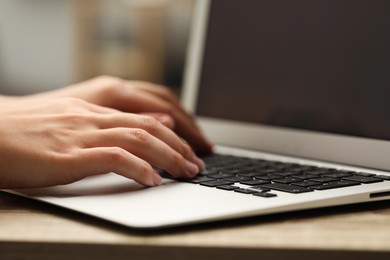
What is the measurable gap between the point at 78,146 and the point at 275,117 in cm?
39

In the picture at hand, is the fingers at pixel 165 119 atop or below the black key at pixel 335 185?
below

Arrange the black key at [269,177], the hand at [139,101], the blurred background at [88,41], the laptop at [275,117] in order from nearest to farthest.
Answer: the laptop at [275,117] < the black key at [269,177] < the hand at [139,101] < the blurred background at [88,41]

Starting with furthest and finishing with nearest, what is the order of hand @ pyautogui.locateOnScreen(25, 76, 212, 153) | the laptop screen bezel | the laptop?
hand @ pyautogui.locateOnScreen(25, 76, 212, 153) → the laptop screen bezel → the laptop

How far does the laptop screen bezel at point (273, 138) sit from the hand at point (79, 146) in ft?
Result: 0.66

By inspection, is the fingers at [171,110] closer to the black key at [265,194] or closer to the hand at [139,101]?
the hand at [139,101]

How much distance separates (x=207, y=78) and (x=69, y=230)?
66 cm

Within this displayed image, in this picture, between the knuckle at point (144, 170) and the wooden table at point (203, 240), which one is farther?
the knuckle at point (144, 170)

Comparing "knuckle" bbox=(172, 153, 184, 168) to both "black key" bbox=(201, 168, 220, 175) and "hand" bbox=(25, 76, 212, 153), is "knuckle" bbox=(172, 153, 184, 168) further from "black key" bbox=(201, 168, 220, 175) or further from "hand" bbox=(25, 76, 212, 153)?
"hand" bbox=(25, 76, 212, 153)

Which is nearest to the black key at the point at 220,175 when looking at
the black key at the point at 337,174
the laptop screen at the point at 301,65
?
the black key at the point at 337,174

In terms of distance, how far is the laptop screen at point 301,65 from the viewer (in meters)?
0.76

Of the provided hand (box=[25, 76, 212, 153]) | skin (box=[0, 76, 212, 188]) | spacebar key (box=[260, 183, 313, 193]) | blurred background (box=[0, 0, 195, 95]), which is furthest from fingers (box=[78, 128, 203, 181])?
blurred background (box=[0, 0, 195, 95])

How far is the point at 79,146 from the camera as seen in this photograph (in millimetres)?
623

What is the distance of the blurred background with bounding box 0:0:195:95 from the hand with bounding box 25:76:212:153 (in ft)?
7.19

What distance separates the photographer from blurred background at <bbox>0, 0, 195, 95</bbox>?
123 inches
